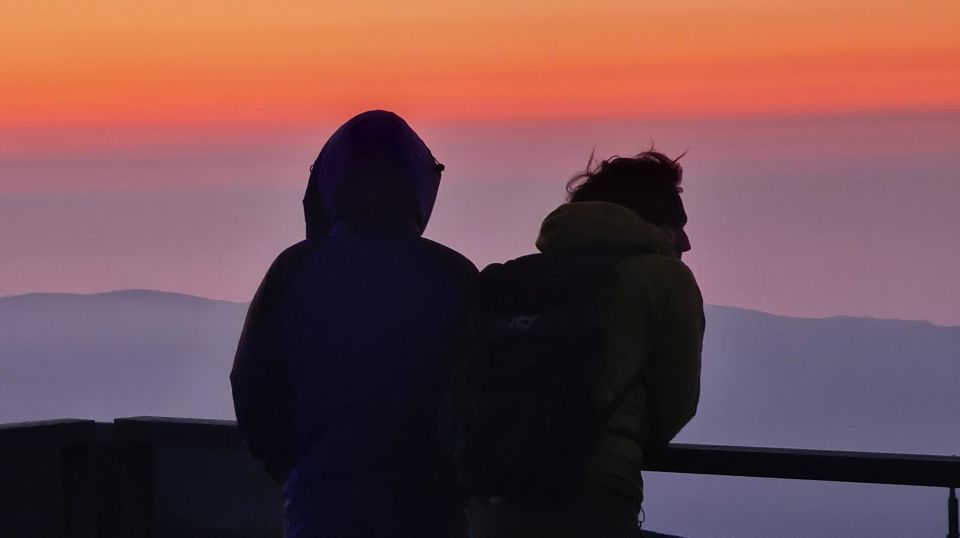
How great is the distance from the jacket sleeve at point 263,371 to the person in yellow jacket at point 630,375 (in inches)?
22.5

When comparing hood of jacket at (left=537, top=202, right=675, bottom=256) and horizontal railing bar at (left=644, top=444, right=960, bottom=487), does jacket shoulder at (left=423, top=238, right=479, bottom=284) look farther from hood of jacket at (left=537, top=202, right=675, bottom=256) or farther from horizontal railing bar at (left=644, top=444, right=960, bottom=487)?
horizontal railing bar at (left=644, top=444, right=960, bottom=487)

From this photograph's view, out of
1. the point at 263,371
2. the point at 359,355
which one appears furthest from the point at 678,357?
the point at 263,371

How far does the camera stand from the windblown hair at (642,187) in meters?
4.22

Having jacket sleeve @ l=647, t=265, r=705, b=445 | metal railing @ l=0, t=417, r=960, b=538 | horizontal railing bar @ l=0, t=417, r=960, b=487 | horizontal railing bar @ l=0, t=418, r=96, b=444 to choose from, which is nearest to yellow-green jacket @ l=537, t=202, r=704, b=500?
jacket sleeve @ l=647, t=265, r=705, b=445

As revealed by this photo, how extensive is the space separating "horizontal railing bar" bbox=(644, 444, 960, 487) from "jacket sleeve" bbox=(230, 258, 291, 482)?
103cm

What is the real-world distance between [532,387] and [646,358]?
0.96ft

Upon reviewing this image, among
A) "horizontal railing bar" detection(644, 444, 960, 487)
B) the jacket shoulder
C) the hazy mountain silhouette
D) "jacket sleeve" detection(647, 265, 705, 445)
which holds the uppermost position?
the hazy mountain silhouette

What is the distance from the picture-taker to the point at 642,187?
4.25m

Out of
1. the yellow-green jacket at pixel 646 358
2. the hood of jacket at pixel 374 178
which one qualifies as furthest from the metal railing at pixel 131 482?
the yellow-green jacket at pixel 646 358

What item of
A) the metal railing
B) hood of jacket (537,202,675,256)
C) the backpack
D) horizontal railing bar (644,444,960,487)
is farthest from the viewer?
the metal railing

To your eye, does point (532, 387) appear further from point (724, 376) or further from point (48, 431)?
point (724, 376)

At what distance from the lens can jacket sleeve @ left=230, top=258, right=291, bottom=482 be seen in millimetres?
3855

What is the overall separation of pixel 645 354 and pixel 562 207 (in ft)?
1.54

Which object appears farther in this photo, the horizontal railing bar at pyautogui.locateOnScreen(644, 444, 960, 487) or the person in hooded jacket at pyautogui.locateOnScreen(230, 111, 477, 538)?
the horizontal railing bar at pyautogui.locateOnScreen(644, 444, 960, 487)
